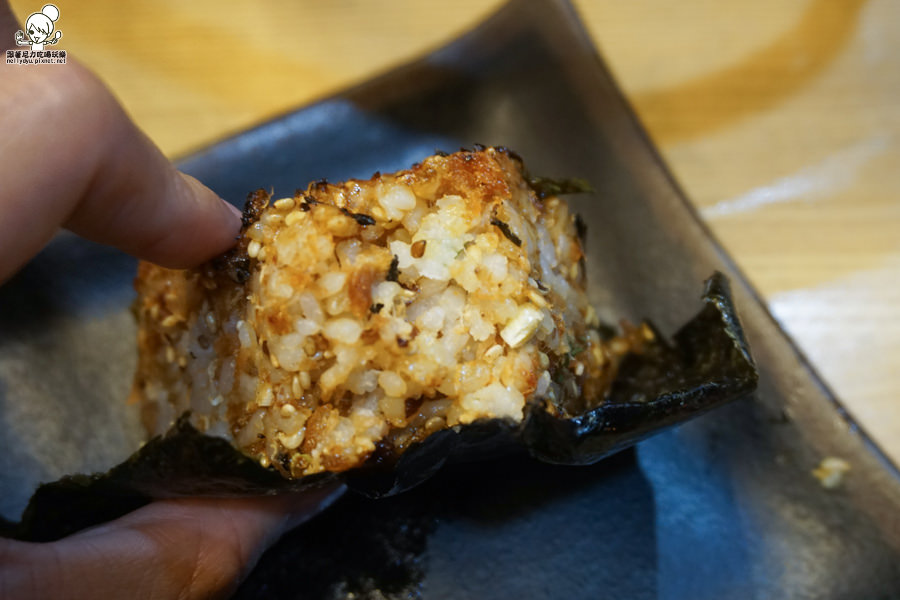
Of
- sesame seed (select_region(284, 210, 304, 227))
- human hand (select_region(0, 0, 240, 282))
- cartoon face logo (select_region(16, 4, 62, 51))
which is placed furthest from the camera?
cartoon face logo (select_region(16, 4, 62, 51))

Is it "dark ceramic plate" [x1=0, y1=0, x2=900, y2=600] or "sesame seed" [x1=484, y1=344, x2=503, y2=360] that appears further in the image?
"dark ceramic plate" [x1=0, y1=0, x2=900, y2=600]

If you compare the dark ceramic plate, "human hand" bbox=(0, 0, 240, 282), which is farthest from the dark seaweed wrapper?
"human hand" bbox=(0, 0, 240, 282)

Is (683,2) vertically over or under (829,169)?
over

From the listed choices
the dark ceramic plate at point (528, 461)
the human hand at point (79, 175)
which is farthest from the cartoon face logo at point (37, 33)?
the dark ceramic plate at point (528, 461)

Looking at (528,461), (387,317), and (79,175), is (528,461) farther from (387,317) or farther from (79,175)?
(79,175)

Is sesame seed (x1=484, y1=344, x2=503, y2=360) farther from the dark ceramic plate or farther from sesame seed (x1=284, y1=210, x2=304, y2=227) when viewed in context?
the dark ceramic plate

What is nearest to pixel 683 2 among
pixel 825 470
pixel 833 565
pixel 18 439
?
pixel 825 470

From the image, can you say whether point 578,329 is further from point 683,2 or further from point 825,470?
point 683,2
